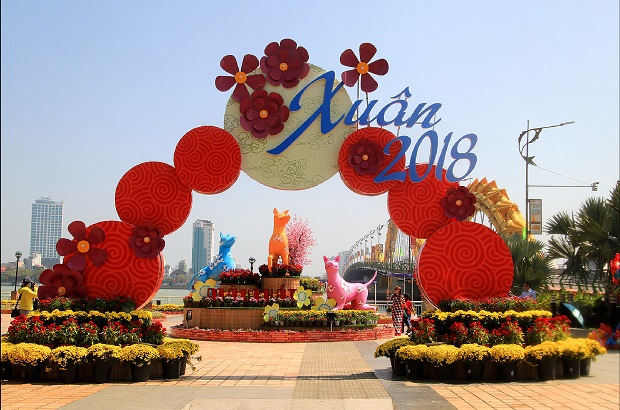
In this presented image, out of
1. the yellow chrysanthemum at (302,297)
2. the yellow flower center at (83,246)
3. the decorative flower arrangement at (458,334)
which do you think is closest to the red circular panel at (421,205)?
the decorative flower arrangement at (458,334)

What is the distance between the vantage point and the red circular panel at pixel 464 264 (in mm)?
9461

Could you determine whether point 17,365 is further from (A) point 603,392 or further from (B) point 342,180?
(A) point 603,392

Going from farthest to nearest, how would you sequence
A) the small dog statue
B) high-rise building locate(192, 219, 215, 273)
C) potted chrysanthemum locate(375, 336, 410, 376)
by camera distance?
high-rise building locate(192, 219, 215, 273)
the small dog statue
potted chrysanthemum locate(375, 336, 410, 376)

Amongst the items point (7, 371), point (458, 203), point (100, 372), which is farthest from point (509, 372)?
point (7, 371)

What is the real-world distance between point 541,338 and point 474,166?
9.34ft

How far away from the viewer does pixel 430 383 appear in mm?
8422

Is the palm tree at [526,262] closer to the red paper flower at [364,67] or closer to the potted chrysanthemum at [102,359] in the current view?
the red paper flower at [364,67]

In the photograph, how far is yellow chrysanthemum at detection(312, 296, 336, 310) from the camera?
17469 mm

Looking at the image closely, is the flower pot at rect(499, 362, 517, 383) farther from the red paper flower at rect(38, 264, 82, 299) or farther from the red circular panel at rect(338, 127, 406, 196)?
the red paper flower at rect(38, 264, 82, 299)

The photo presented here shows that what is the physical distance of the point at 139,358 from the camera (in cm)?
864

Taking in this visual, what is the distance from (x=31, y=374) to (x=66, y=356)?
23.8 inches

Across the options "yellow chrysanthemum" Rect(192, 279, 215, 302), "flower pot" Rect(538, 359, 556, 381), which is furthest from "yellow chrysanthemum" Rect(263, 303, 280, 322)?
"flower pot" Rect(538, 359, 556, 381)

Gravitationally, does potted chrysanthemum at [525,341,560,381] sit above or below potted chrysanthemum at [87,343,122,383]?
above

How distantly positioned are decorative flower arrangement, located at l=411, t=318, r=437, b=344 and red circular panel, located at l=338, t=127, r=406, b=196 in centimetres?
224
